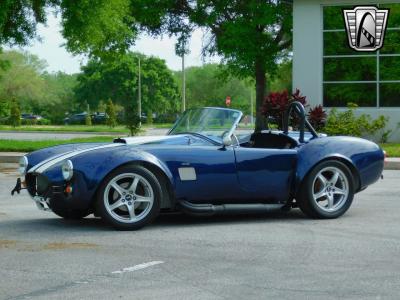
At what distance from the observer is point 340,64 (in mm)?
29047

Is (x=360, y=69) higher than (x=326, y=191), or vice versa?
(x=360, y=69)

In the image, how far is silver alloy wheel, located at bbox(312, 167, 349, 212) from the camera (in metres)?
8.95

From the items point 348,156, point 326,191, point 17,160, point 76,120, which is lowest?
point 76,120

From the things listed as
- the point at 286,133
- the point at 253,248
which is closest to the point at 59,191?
the point at 253,248

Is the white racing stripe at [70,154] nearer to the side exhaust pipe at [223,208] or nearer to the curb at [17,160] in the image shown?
the side exhaust pipe at [223,208]

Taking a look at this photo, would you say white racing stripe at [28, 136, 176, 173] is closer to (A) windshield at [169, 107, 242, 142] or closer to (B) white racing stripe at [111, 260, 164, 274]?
(A) windshield at [169, 107, 242, 142]

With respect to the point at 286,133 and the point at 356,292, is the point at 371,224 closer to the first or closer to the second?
the point at 286,133

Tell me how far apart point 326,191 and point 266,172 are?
0.74 metres

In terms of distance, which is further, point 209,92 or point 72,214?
point 209,92

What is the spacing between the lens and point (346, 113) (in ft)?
90.5

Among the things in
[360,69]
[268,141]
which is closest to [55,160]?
[268,141]

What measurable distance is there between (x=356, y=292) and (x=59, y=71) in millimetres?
190909

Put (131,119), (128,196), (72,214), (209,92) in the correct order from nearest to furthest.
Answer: (128,196), (72,214), (131,119), (209,92)

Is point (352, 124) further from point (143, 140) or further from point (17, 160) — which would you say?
point (143, 140)
